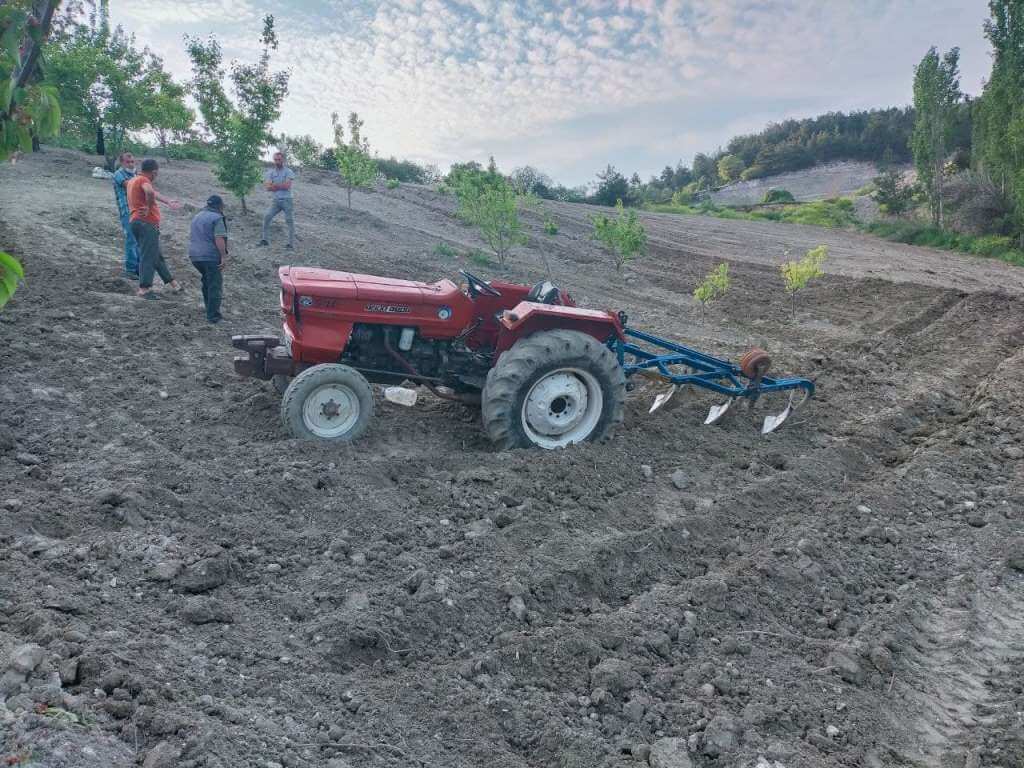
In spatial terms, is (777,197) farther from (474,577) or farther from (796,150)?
(474,577)

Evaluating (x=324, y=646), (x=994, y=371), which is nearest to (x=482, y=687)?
(x=324, y=646)

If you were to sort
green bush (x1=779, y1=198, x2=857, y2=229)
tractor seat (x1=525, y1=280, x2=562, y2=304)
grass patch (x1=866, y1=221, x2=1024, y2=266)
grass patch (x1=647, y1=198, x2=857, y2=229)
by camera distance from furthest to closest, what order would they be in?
grass patch (x1=647, y1=198, x2=857, y2=229), green bush (x1=779, y1=198, x2=857, y2=229), grass patch (x1=866, y1=221, x2=1024, y2=266), tractor seat (x1=525, y1=280, x2=562, y2=304)

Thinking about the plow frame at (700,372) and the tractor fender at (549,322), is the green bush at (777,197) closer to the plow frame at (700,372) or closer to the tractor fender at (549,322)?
the plow frame at (700,372)

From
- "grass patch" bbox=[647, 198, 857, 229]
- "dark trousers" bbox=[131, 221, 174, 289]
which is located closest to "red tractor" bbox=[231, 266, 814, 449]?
"dark trousers" bbox=[131, 221, 174, 289]

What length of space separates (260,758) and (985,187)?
29.8 metres

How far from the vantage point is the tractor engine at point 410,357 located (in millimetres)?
6145

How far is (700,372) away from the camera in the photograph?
7391mm

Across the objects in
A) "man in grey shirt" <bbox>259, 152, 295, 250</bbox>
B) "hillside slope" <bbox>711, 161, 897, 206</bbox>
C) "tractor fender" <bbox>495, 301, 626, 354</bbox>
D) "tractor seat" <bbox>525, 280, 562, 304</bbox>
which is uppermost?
"hillside slope" <bbox>711, 161, 897, 206</bbox>

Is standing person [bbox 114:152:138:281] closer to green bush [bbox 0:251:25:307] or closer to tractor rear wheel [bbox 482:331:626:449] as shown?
tractor rear wheel [bbox 482:331:626:449]

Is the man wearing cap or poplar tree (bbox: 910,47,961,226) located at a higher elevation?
poplar tree (bbox: 910,47,961,226)

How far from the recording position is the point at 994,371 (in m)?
9.40

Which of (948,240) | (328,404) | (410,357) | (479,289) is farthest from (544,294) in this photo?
(948,240)

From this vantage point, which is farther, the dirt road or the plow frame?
the plow frame

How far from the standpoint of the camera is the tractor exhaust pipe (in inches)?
242
